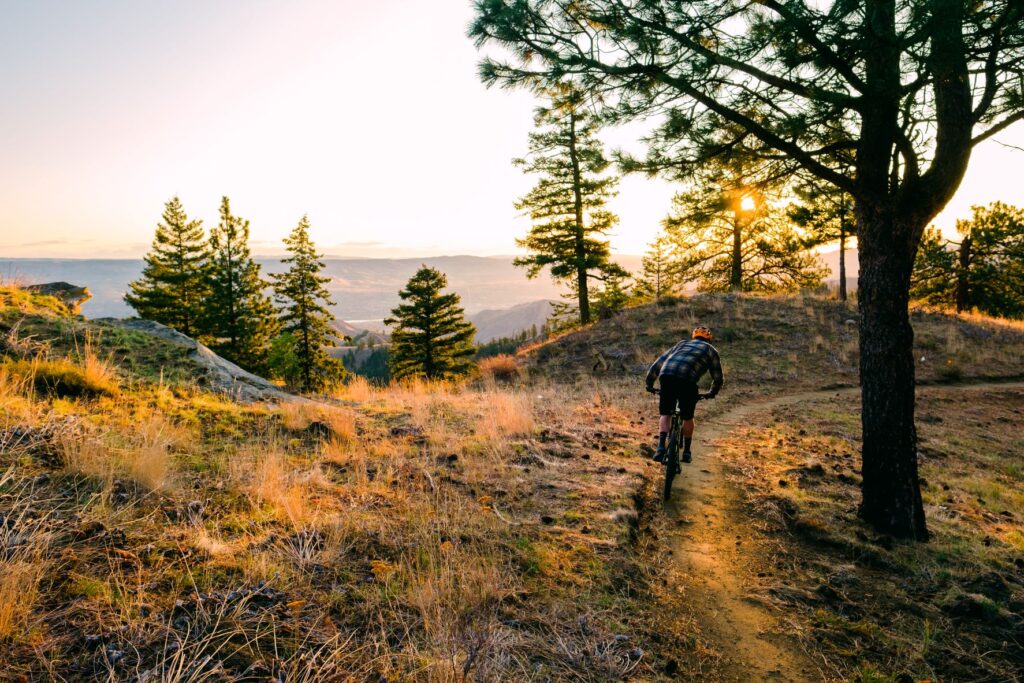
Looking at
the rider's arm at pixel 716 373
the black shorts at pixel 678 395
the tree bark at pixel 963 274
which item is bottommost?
the black shorts at pixel 678 395

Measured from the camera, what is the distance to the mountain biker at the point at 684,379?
6484 mm

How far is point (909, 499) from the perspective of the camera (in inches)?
204

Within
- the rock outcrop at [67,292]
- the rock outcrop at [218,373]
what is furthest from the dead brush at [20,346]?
the rock outcrop at [67,292]

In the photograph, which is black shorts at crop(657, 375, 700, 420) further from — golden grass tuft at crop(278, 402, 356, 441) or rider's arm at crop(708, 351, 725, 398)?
golden grass tuft at crop(278, 402, 356, 441)

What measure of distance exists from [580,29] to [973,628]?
6.66 m

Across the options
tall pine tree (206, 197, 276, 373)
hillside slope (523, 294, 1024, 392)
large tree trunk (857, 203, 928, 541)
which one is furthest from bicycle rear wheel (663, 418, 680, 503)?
tall pine tree (206, 197, 276, 373)

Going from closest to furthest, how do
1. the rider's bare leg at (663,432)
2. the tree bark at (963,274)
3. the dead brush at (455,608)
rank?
the dead brush at (455,608), the rider's bare leg at (663,432), the tree bark at (963,274)

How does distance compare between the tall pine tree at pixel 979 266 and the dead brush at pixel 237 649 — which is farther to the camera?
the tall pine tree at pixel 979 266

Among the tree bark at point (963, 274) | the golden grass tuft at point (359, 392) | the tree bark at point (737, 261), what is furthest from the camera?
the tree bark at point (737, 261)

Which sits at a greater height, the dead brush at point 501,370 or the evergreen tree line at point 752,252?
the evergreen tree line at point 752,252

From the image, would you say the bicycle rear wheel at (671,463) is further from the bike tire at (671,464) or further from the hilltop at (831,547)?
the hilltop at (831,547)

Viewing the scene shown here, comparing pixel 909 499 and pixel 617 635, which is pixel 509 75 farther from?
pixel 909 499

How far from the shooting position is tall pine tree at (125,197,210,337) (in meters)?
36.4

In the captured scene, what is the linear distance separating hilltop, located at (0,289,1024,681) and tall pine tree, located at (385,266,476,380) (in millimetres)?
28123
